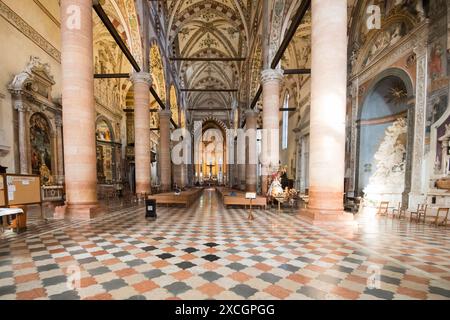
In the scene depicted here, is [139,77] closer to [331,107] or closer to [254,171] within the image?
[331,107]

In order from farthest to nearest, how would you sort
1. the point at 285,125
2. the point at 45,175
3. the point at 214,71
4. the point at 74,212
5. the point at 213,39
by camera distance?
the point at 214,71 → the point at 285,125 → the point at 213,39 → the point at 45,175 → the point at 74,212

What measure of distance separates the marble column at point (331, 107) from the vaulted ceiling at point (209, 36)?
1334cm

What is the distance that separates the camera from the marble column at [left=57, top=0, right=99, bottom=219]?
7.13 metres

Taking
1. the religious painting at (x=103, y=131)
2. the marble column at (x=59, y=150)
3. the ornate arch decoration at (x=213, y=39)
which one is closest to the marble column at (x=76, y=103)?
the marble column at (x=59, y=150)

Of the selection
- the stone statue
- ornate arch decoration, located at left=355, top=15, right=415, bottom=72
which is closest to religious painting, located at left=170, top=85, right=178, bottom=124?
ornate arch decoration, located at left=355, top=15, right=415, bottom=72

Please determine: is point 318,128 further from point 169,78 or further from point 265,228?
point 169,78

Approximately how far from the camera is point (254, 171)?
66.0 ft

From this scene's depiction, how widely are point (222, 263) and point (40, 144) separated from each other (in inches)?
576

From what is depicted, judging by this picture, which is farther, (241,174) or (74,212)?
(241,174)

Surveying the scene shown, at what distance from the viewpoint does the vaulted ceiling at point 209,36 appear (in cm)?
2009

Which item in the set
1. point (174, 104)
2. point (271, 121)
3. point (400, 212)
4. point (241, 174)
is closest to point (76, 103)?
point (271, 121)

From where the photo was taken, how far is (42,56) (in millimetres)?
12508
